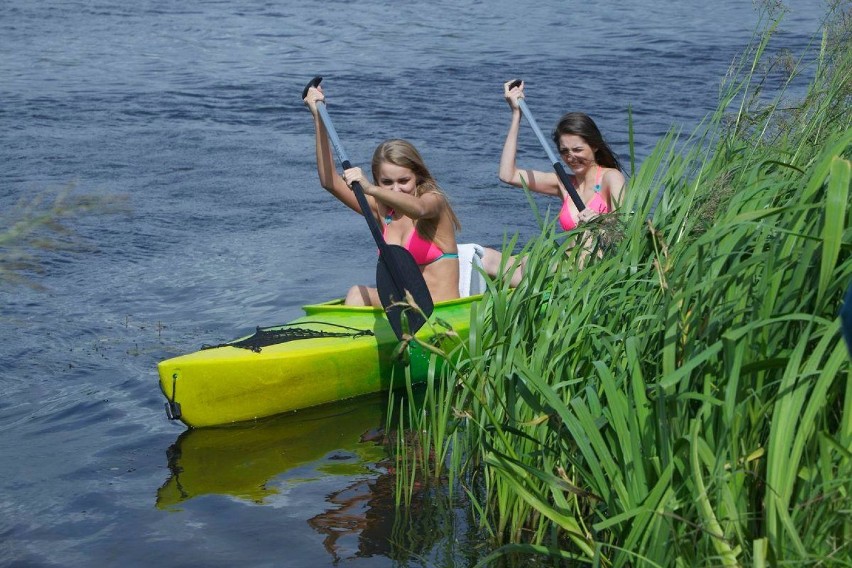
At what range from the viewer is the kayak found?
464 cm

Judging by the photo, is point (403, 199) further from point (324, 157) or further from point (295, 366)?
point (295, 366)

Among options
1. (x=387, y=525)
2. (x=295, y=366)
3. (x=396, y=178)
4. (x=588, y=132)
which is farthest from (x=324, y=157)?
(x=387, y=525)

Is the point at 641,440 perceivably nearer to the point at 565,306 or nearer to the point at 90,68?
the point at 565,306

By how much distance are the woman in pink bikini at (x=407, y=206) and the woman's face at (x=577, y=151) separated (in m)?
0.67

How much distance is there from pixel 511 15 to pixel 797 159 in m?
12.0

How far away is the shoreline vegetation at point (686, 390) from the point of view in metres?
2.40

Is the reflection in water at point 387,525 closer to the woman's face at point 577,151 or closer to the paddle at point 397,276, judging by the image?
the paddle at point 397,276

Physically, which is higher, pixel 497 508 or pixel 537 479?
pixel 537 479

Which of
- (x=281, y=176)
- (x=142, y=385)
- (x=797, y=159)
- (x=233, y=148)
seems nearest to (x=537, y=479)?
(x=797, y=159)

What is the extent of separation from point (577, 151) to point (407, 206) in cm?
102

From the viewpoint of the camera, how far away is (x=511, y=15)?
50.3 feet

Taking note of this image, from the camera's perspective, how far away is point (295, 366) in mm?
4836

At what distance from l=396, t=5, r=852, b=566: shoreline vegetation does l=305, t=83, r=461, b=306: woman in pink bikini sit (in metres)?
1.62

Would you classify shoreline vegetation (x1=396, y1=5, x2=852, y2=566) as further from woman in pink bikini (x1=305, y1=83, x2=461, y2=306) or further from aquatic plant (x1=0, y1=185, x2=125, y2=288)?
woman in pink bikini (x1=305, y1=83, x2=461, y2=306)
